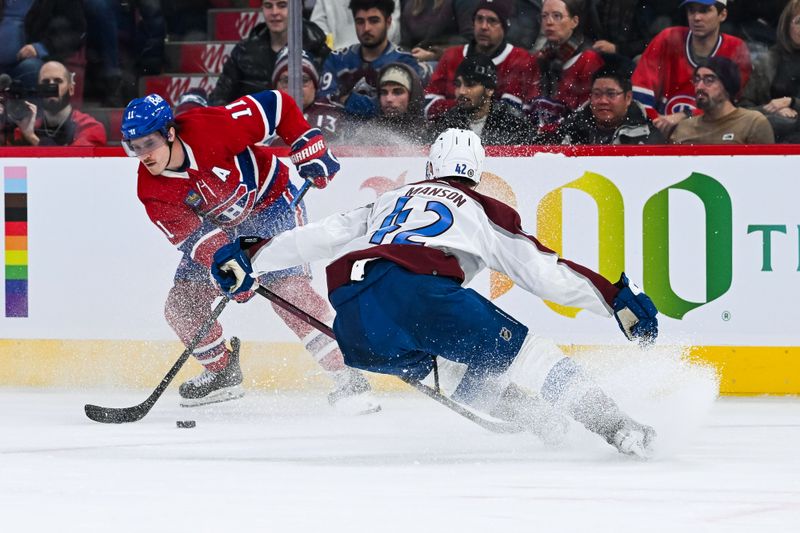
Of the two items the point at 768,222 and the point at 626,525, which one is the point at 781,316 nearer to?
the point at 768,222

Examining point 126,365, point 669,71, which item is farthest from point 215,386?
point 669,71

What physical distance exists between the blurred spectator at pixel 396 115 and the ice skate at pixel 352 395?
113cm

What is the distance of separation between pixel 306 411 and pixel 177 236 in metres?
0.76

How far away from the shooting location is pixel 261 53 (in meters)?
5.76

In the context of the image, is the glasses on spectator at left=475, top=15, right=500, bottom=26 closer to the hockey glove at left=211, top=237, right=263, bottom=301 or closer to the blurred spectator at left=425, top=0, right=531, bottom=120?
the blurred spectator at left=425, top=0, right=531, bottom=120

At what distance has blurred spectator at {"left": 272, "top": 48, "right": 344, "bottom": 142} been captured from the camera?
18.3ft

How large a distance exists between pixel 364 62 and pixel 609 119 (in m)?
1.06

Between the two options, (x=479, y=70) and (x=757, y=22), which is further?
(x=479, y=70)

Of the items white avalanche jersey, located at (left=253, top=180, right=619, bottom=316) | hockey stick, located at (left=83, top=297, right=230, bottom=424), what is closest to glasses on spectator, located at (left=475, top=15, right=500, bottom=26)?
hockey stick, located at (left=83, top=297, right=230, bottom=424)

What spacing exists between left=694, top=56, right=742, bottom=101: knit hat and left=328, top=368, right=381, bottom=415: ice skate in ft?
5.94

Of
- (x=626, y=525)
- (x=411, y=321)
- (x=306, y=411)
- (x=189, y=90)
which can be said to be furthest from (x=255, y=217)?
(x=626, y=525)

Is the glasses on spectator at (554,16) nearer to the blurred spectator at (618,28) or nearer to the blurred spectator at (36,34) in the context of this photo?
→ the blurred spectator at (618,28)

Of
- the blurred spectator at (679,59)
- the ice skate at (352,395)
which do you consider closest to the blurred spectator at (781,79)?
the blurred spectator at (679,59)

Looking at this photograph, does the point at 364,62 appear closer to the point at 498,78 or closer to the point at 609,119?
the point at 498,78
